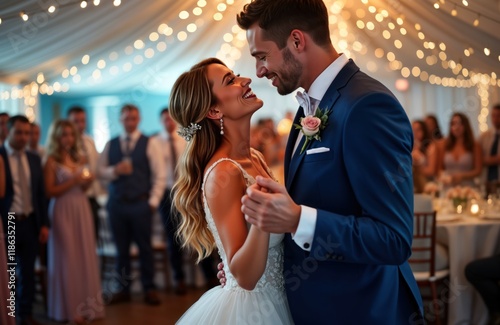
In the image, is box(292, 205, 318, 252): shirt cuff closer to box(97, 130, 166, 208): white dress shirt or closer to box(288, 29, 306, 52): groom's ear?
box(288, 29, 306, 52): groom's ear

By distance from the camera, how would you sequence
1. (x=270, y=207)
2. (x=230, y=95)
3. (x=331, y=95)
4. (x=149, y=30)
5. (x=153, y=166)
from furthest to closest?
(x=153, y=166) < (x=149, y=30) < (x=230, y=95) < (x=331, y=95) < (x=270, y=207)

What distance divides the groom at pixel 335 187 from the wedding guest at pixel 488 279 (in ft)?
8.10

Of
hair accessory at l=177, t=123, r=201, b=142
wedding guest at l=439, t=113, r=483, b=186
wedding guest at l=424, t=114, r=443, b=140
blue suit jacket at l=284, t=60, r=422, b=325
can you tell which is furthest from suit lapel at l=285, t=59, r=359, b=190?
wedding guest at l=424, t=114, r=443, b=140

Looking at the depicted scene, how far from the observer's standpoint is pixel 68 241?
4945mm

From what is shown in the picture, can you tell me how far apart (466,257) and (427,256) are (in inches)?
11.9

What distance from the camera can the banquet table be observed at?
4281mm

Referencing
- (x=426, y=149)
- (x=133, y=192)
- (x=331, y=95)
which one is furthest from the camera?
(x=426, y=149)

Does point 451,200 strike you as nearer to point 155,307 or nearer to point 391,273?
point 155,307

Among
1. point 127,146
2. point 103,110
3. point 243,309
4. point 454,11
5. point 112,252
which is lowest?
point 112,252

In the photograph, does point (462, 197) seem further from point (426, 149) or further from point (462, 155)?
point (426, 149)

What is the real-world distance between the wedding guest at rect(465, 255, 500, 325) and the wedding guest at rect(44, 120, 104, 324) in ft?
10.4

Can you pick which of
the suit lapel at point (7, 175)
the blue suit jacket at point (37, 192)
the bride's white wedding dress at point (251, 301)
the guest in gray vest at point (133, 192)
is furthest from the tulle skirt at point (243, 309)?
the guest in gray vest at point (133, 192)

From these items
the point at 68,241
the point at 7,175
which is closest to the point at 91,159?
the point at 68,241

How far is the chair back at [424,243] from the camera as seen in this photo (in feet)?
13.5
